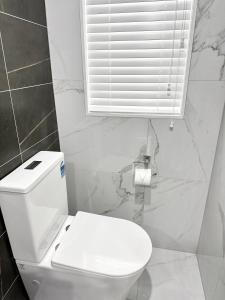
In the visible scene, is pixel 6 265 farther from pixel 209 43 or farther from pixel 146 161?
pixel 209 43

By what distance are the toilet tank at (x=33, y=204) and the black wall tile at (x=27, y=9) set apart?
2.24 ft

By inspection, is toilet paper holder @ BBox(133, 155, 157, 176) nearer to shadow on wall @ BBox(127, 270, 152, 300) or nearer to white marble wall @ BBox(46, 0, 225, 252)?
white marble wall @ BBox(46, 0, 225, 252)

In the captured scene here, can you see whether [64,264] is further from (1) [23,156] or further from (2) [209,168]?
(2) [209,168]

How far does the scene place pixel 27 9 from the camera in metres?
1.09

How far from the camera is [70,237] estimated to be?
3.85 ft

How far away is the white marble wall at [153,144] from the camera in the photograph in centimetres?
121

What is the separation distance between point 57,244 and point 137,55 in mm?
1125

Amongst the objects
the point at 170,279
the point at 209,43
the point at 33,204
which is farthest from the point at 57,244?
the point at 209,43

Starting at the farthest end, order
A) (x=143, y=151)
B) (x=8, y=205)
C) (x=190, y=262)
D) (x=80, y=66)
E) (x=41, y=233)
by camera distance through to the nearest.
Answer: (x=190, y=262)
(x=143, y=151)
(x=80, y=66)
(x=41, y=233)
(x=8, y=205)

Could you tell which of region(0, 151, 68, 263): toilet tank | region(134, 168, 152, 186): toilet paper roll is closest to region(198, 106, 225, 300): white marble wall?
region(134, 168, 152, 186): toilet paper roll

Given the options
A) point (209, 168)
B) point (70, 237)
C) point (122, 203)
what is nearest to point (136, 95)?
point (209, 168)

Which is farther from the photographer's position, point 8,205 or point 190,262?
point 190,262

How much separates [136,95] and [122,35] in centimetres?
34

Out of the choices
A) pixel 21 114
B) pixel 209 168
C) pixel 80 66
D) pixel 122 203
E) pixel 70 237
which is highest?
pixel 80 66
